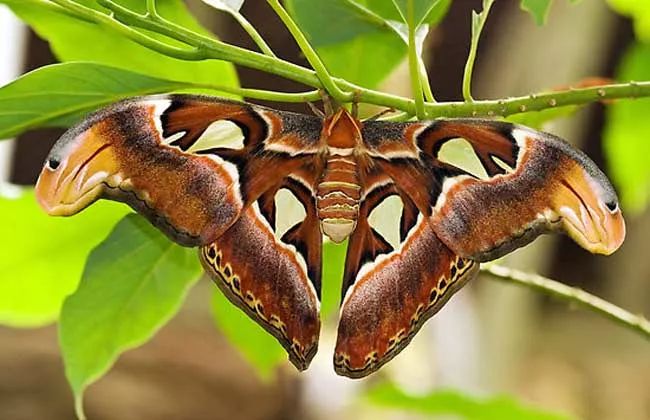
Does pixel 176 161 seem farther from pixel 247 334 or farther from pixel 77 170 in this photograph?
pixel 247 334

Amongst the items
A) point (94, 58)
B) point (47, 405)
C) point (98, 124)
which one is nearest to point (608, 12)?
point (47, 405)

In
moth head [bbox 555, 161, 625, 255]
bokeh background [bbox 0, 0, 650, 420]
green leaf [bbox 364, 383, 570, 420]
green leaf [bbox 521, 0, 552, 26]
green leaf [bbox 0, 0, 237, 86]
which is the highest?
green leaf [bbox 521, 0, 552, 26]

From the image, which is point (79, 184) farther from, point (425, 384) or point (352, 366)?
point (425, 384)

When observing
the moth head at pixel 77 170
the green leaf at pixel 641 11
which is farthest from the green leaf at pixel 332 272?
the green leaf at pixel 641 11

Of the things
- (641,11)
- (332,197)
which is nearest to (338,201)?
(332,197)

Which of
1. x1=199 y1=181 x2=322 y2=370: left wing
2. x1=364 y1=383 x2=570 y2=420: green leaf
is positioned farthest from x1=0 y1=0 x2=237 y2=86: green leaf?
x1=364 y1=383 x2=570 y2=420: green leaf

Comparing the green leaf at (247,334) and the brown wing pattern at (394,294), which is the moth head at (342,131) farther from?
the green leaf at (247,334)

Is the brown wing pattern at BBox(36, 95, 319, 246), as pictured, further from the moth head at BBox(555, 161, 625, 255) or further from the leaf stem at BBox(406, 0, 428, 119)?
the moth head at BBox(555, 161, 625, 255)
